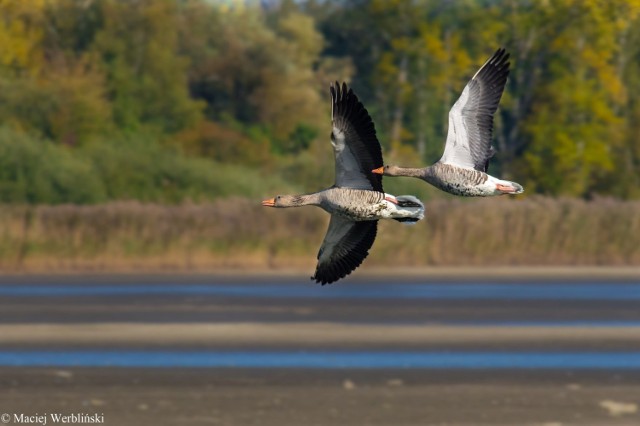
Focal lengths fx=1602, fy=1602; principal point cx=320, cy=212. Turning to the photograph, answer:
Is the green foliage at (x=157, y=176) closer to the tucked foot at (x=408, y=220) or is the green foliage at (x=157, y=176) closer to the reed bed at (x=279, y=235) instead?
the reed bed at (x=279, y=235)

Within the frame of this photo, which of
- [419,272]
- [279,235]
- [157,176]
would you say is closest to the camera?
[279,235]

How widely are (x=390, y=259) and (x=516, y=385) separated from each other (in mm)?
28914

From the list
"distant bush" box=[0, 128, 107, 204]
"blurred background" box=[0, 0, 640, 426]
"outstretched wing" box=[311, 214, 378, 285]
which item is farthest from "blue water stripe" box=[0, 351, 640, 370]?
"outstretched wing" box=[311, 214, 378, 285]

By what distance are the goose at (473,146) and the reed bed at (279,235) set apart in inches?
1804

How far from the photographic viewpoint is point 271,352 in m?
46.3

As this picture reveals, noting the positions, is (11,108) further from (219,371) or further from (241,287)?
(219,371)

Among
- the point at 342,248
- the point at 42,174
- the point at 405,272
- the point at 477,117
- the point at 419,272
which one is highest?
the point at 477,117

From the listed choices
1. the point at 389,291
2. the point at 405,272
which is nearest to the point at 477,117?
the point at 405,272

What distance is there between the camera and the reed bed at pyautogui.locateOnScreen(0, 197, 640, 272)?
2352 inches

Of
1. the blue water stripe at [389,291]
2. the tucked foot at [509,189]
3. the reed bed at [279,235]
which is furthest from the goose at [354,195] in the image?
the blue water stripe at [389,291]

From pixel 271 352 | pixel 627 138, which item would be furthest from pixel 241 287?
pixel 271 352

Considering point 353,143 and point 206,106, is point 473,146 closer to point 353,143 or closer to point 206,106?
point 353,143

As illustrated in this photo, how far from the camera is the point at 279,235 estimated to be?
62.1 m

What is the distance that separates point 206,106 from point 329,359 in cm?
Result: 2897
